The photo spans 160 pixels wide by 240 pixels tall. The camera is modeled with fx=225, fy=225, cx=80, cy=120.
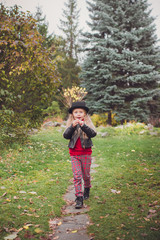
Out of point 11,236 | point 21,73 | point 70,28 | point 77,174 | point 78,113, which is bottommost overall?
point 11,236

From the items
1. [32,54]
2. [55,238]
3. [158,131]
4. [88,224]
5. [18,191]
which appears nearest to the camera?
[55,238]

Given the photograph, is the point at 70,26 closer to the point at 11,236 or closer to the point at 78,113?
the point at 78,113

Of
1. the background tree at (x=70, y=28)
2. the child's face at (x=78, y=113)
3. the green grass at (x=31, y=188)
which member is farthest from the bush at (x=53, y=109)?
the child's face at (x=78, y=113)

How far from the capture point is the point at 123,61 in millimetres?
15898

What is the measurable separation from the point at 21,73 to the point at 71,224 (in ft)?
19.3

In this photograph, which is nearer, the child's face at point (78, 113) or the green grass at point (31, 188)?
the green grass at point (31, 188)

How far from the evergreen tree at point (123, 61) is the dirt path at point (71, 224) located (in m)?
12.7

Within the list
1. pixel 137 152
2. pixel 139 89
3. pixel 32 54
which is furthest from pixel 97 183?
pixel 139 89

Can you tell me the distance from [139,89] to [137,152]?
8602mm

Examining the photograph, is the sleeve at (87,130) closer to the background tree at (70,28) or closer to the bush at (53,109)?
the bush at (53,109)

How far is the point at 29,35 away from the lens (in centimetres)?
701

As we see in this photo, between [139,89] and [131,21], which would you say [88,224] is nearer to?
[139,89]

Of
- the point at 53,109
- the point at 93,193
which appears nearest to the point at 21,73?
the point at 93,193

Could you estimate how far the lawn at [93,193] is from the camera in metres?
2.85
